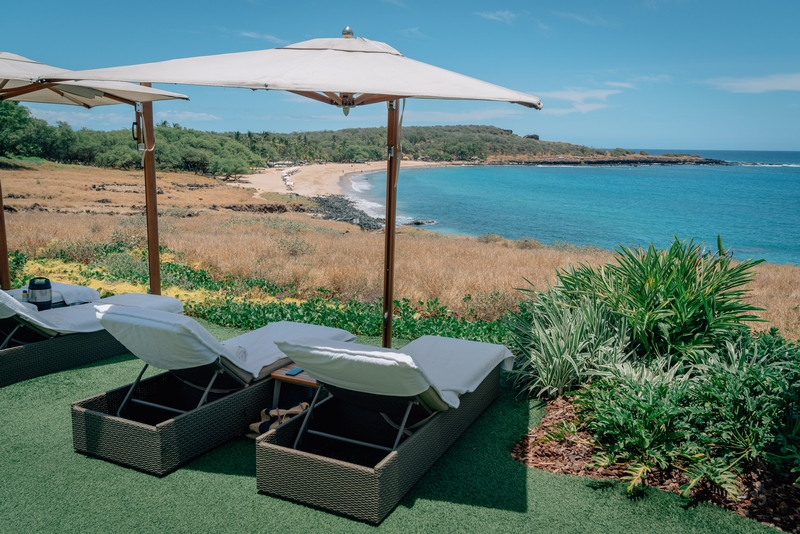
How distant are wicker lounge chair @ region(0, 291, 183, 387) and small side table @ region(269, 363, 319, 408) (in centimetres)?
144

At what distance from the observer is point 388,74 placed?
337 centimetres

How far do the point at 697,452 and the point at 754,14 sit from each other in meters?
106

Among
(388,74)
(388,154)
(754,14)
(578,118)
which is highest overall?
(754,14)

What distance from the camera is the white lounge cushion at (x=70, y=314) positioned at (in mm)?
4422

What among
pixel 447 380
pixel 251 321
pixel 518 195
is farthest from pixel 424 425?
pixel 518 195

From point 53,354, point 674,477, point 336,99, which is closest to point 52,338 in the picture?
point 53,354

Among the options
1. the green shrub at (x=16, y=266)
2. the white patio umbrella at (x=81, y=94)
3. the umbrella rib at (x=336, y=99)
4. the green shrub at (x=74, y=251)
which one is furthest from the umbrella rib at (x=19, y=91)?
the green shrub at (x=74, y=251)

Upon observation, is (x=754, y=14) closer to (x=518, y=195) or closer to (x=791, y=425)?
(x=518, y=195)

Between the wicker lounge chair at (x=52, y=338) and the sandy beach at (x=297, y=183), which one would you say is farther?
the sandy beach at (x=297, y=183)

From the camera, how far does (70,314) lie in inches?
204

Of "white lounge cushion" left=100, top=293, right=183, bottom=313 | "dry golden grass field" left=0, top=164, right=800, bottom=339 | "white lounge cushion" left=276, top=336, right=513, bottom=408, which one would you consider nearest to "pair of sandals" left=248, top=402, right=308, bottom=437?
"white lounge cushion" left=276, top=336, right=513, bottom=408

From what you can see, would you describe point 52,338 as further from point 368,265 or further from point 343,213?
point 343,213

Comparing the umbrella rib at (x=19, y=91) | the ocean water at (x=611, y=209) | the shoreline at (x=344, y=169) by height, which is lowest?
the ocean water at (x=611, y=209)

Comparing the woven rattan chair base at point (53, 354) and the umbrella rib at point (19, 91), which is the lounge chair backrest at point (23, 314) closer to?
the woven rattan chair base at point (53, 354)
